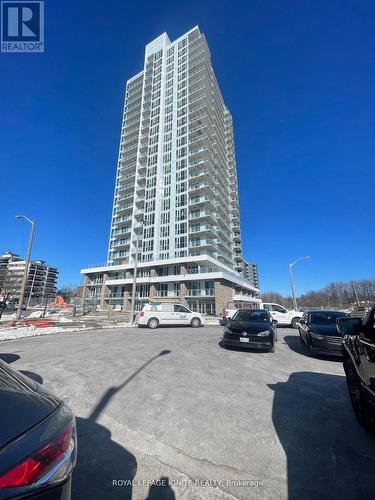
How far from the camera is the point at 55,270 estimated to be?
14250 cm

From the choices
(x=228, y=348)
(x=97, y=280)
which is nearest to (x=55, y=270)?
(x=97, y=280)

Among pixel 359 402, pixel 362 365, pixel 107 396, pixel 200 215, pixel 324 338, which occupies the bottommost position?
pixel 107 396

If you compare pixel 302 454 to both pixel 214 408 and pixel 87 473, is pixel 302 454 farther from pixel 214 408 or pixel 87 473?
pixel 87 473

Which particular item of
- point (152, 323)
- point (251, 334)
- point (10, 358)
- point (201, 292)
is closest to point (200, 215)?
point (201, 292)

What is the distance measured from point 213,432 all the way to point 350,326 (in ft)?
8.85

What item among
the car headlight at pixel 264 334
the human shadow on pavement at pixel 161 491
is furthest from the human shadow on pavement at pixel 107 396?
the car headlight at pixel 264 334

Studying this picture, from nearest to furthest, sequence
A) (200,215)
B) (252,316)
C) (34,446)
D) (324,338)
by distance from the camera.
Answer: (34,446) → (324,338) → (252,316) → (200,215)

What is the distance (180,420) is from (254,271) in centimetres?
14041

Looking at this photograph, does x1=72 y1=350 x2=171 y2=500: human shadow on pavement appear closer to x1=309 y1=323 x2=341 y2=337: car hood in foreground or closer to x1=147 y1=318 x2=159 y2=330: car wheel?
x1=309 y1=323 x2=341 y2=337: car hood in foreground

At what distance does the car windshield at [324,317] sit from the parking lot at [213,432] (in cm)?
282

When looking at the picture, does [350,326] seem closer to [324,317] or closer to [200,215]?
[324,317]

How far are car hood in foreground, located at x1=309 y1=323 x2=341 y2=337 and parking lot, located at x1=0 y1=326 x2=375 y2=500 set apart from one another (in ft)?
5.51

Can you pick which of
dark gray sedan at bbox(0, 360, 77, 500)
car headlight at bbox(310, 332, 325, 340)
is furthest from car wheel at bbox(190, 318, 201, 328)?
dark gray sedan at bbox(0, 360, 77, 500)

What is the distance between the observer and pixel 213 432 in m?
3.33
